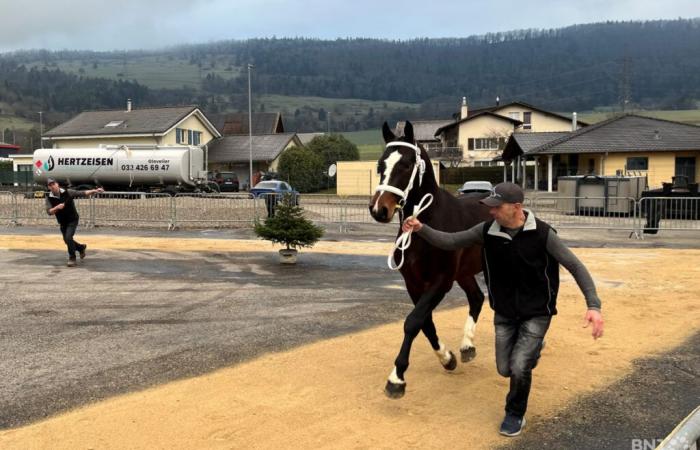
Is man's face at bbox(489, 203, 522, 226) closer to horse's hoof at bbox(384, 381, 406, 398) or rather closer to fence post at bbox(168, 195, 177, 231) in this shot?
horse's hoof at bbox(384, 381, 406, 398)

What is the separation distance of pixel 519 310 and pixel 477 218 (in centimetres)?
176

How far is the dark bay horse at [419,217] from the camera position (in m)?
4.99

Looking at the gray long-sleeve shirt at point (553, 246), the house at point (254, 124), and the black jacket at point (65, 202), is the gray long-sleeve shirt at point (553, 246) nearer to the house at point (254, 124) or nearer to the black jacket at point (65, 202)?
the black jacket at point (65, 202)

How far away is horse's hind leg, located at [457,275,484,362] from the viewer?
6.29m

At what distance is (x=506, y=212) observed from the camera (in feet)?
14.5

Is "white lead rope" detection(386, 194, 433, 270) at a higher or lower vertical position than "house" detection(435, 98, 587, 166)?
lower

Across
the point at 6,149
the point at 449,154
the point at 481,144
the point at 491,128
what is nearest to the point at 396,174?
the point at 449,154

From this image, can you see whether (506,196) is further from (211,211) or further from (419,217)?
(211,211)

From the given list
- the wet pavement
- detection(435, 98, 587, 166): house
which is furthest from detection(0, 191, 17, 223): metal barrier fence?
detection(435, 98, 587, 166): house

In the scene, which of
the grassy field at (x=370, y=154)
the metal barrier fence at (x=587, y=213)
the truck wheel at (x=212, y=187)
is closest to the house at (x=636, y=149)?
the metal barrier fence at (x=587, y=213)

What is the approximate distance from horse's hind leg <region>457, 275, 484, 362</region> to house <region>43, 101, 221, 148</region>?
50.4 metres

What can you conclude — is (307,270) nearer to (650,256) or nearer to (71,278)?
(71,278)

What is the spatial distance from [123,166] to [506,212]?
35354 millimetres

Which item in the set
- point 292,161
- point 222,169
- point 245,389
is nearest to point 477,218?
point 245,389
